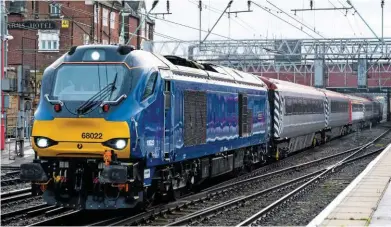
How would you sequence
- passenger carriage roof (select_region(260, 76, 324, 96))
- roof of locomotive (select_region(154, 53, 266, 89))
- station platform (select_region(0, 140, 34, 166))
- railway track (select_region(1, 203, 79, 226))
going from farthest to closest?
passenger carriage roof (select_region(260, 76, 324, 96)), station platform (select_region(0, 140, 34, 166)), roof of locomotive (select_region(154, 53, 266, 89)), railway track (select_region(1, 203, 79, 226))

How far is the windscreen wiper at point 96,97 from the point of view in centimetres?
1261

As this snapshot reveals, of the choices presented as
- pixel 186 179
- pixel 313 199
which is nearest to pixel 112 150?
pixel 186 179

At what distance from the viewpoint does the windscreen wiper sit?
12608 millimetres

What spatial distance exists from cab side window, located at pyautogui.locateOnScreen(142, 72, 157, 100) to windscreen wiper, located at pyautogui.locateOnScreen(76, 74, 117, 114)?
24.2 inches

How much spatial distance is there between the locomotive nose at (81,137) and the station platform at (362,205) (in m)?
3.75

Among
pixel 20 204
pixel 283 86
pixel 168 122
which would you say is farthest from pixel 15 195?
pixel 283 86

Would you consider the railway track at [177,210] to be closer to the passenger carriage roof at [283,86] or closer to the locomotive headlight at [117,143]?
the locomotive headlight at [117,143]

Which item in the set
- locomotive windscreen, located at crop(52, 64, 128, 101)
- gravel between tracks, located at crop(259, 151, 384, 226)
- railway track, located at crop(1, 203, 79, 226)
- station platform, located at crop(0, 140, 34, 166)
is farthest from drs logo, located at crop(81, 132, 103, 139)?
station platform, located at crop(0, 140, 34, 166)

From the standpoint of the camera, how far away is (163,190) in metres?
14.1

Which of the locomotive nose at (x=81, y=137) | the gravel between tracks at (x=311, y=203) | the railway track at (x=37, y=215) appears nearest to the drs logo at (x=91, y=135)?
the locomotive nose at (x=81, y=137)

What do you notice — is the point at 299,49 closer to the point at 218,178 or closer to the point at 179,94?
the point at 218,178

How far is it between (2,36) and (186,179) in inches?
736

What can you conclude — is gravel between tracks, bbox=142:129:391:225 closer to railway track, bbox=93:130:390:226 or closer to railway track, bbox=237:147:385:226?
railway track, bbox=93:130:390:226

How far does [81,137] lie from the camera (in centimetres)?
1249
